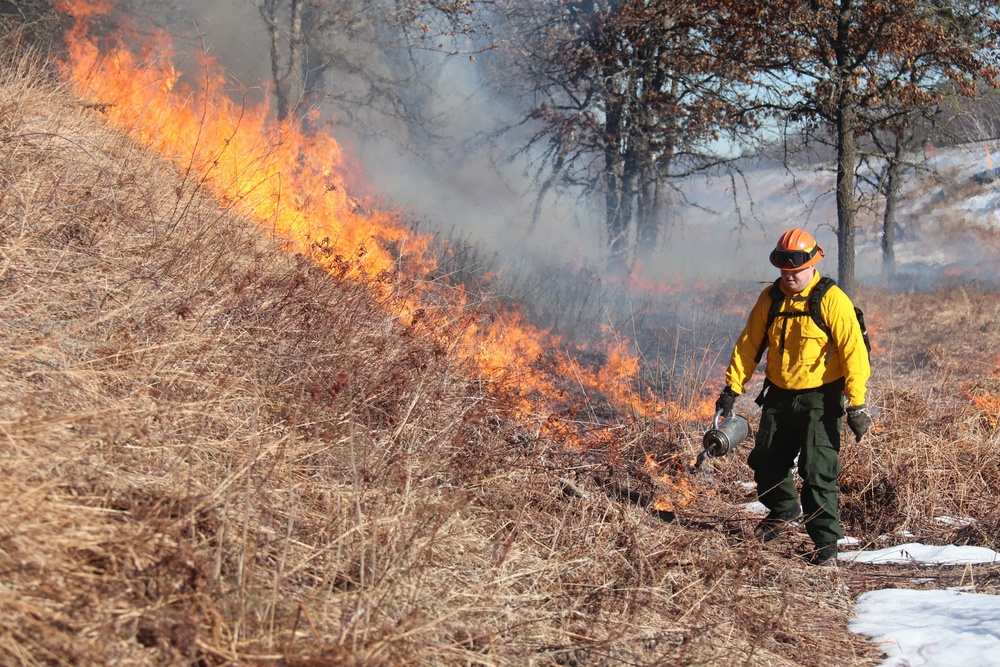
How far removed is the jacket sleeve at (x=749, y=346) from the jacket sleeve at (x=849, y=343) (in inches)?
14.7

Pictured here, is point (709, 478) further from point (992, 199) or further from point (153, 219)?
point (992, 199)

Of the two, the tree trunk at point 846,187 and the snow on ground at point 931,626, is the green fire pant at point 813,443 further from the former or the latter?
the tree trunk at point 846,187

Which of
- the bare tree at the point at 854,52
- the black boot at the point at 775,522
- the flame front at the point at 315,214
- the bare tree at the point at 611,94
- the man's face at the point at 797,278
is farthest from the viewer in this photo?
the bare tree at the point at 611,94

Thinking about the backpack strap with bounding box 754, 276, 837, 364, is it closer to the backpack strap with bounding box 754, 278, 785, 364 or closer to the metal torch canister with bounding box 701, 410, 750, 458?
the backpack strap with bounding box 754, 278, 785, 364

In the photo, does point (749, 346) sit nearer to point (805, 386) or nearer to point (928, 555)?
point (805, 386)

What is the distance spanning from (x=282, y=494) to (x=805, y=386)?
311cm

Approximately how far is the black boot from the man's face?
1364mm

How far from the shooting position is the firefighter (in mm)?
4316

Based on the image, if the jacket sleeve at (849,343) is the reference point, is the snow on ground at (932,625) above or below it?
below

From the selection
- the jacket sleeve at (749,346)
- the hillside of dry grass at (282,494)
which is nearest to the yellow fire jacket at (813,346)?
the jacket sleeve at (749,346)

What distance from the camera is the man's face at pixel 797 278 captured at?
4383 millimetres

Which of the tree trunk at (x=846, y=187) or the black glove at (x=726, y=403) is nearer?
the black glove at (x=726, y=403)

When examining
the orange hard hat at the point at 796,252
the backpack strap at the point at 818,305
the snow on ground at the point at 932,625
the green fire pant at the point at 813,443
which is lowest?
the snow on ground at the point at 932,625

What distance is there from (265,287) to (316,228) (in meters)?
2.83
